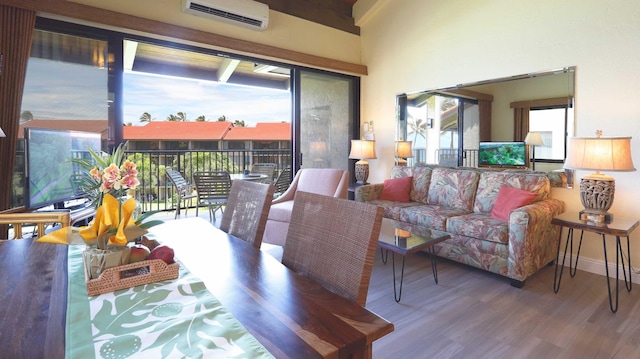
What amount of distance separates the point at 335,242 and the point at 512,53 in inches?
140

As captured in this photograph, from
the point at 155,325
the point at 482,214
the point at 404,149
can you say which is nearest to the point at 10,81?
the point at 155,325

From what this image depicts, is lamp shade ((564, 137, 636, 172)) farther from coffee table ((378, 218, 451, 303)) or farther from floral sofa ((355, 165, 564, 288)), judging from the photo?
coffee table ((378, 218, 451, 303))

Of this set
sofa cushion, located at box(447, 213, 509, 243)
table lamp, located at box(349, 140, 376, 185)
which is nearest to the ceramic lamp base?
table lamp, located at box(349, 140, 376, 185)

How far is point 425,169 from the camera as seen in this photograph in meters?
4.26

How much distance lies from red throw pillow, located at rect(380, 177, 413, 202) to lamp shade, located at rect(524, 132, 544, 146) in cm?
131

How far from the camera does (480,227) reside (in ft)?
9.82

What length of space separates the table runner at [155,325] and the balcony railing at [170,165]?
16.5 feet

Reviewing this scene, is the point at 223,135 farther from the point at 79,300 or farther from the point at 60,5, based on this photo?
the point at 79,300

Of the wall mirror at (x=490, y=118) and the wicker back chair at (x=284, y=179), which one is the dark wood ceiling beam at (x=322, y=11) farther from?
the wicker back chair at (x=284, y=179)

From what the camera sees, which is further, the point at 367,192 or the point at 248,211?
the point at 367,192

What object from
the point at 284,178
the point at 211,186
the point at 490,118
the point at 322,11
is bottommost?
the point at 211,186

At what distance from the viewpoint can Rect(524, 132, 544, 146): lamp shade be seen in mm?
3517

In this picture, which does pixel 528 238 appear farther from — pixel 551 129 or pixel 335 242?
pixel 335 242

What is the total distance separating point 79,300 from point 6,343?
0.69ft
